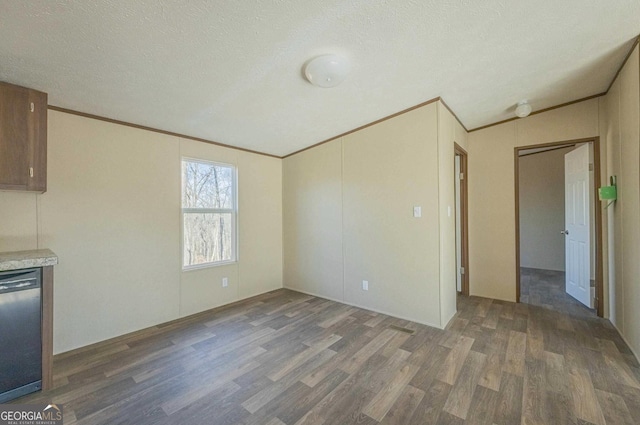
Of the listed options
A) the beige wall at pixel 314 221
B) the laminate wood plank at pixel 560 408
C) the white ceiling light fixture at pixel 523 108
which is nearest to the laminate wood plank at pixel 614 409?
the laminate wood plank at pixel 560 408

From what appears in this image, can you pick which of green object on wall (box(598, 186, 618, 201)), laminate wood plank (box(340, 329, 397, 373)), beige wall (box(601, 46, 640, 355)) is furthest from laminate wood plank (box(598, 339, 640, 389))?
laminate wood plank (box(340, 329, 397, 373))

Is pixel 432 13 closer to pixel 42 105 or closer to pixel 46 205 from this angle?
pixel 42 105

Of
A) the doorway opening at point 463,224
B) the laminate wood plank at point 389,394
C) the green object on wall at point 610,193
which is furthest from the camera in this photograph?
the doorway opening at point 463,224

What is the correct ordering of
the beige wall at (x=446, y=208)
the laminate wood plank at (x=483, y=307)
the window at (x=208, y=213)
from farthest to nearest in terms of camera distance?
the window at (x=208, y=213) < the laminate wood plank at (x=483, y=307) < the beige wall at (x=446, y=208)

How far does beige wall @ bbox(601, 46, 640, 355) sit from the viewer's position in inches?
83.2

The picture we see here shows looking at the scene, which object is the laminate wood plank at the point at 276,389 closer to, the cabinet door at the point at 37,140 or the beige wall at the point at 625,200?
the cabinet door at the point at 37,140

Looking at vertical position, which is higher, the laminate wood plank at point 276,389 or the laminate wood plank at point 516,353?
the laminate wood plank at point 516,353

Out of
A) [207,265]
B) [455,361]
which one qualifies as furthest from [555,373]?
[207,265]

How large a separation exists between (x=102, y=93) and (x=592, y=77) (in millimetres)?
4596

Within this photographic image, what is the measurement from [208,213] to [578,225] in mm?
5048

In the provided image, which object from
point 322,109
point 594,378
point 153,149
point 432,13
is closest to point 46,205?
point 153,149

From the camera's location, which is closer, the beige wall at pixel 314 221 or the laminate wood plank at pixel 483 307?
the laminate wood plank at pixel 483 307

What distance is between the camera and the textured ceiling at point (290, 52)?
1.54 m

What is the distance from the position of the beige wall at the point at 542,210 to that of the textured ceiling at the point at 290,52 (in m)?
3.09
